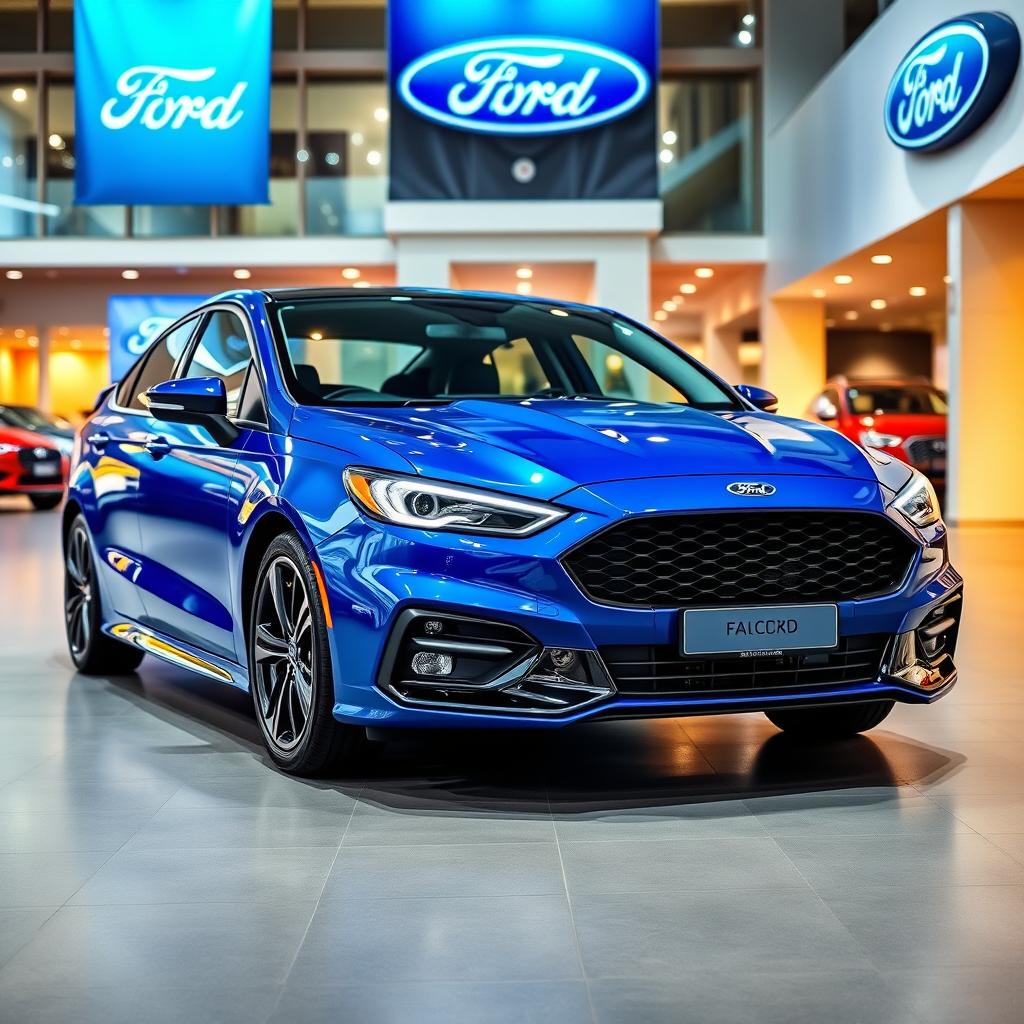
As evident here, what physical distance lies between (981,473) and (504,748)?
13.0 m

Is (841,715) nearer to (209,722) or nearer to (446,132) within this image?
(209,722)

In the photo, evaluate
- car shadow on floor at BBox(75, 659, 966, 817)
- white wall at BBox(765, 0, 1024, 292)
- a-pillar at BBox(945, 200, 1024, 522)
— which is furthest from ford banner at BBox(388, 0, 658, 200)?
car shadow on floor at BBox(75, 659, 966, 817)

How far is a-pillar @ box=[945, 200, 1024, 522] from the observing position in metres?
16.8

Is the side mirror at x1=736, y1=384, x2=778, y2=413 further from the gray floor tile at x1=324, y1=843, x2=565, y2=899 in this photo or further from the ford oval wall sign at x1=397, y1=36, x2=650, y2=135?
the ford oval wall sign at x1=397, y1=36, x2=650, y2=135

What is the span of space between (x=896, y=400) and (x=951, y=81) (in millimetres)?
5666

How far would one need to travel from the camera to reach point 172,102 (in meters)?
25.8

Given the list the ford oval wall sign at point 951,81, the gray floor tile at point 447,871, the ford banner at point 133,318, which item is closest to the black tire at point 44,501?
the ford banner at point 133,318

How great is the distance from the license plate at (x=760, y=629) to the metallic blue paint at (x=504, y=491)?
5 centimetres

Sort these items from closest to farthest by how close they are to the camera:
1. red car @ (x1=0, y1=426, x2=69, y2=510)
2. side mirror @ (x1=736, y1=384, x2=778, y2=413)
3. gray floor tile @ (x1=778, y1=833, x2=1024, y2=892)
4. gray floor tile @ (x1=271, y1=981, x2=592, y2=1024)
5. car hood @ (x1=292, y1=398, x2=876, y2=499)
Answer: gray floor tile @ (x1=271, y1=981, x2=592, y2=1024)
gray floor tile @ (x1=778, y1=833, x2=1024, y2=892)
car hood @ (x1=292, y1=398, x2=876, y2=499)
side mirror @ (x1=736, y1=384, x2=778, y2=413)
red car @ (x1=0, y1=426, x2=69, y2=510)

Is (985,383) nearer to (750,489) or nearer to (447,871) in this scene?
(750,489)

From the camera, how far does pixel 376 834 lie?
13.1 feet

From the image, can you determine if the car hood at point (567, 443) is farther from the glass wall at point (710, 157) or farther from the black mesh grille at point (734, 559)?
the glass wall at point (710, 157)

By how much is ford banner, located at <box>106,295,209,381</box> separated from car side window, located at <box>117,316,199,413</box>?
2200 cm

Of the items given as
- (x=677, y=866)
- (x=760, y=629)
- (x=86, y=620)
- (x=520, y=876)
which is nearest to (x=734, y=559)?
(x=760, y=629)
